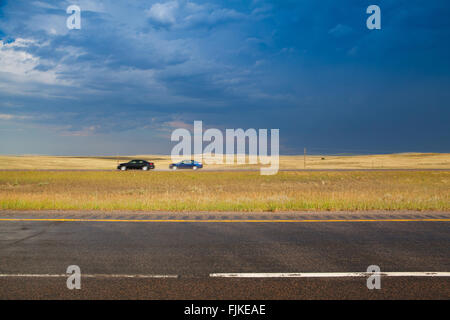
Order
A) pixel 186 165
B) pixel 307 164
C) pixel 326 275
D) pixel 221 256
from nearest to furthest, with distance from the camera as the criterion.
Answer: pixel 326 275, pixel 221 256, pixel 186 165, pixel 307 164

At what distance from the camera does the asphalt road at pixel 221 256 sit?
14.1 ft

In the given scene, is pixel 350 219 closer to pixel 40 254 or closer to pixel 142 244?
pixel 142 244

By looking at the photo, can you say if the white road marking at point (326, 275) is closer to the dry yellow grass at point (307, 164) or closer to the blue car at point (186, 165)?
the blue car at point (186, 165)

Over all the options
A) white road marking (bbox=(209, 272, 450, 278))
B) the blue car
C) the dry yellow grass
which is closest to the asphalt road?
white road marking (bbox=(209, 272, 450, 278))

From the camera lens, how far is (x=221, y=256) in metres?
5.80

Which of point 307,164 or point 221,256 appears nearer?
point 221,256

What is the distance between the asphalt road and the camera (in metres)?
4.30

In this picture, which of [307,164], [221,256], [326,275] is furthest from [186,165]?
[326,275]

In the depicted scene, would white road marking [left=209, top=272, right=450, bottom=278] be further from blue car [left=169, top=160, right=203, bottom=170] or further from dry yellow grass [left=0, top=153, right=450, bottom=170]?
dry yellow grass [left=0, top=153, right=450, bottom=170]

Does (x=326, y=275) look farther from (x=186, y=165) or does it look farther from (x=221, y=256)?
(x=186, y=165)

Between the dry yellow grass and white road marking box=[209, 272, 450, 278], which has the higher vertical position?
the dry yellow grass

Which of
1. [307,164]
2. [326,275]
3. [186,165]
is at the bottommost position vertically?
[326,275]
